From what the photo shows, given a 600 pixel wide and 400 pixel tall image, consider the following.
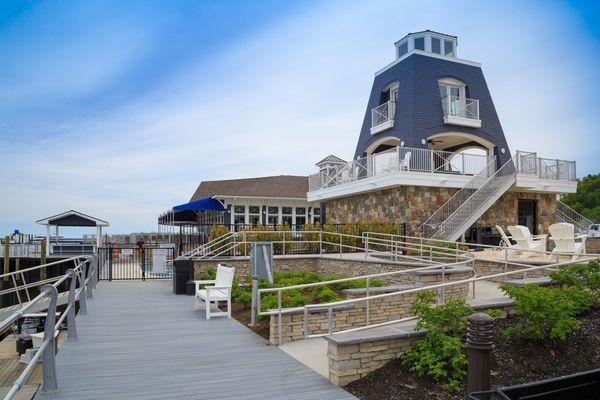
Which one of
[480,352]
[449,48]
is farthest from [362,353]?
[449,48]

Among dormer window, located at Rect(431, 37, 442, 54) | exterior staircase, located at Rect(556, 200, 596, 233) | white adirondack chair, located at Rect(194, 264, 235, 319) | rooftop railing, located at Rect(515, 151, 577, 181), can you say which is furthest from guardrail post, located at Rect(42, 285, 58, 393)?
dormer window, located at Rect(431, 37, 442, 54)

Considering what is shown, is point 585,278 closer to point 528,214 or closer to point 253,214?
point 528,214

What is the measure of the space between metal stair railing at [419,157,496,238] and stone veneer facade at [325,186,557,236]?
464mm

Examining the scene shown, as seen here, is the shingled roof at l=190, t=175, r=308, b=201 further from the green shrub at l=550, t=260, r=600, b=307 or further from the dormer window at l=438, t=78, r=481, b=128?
the green shrub at l=550, t=260, r=600, b=307

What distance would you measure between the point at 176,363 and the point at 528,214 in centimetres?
2319

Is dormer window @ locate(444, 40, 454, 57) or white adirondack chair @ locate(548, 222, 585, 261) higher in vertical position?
dormer window @ locate(444, 40, 454, 57)

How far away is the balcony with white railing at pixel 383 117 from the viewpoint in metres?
26.1

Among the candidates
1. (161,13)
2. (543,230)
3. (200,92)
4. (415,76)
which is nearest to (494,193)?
(543,230)

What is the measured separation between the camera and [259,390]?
220 inches

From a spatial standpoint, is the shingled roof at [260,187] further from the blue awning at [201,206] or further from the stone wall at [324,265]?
the stone wall at [324,265]

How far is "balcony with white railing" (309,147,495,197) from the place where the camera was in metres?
21.4

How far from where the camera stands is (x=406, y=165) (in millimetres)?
21328

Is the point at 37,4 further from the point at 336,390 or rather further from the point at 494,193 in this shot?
the point at 494,193

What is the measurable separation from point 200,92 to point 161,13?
4.45m
